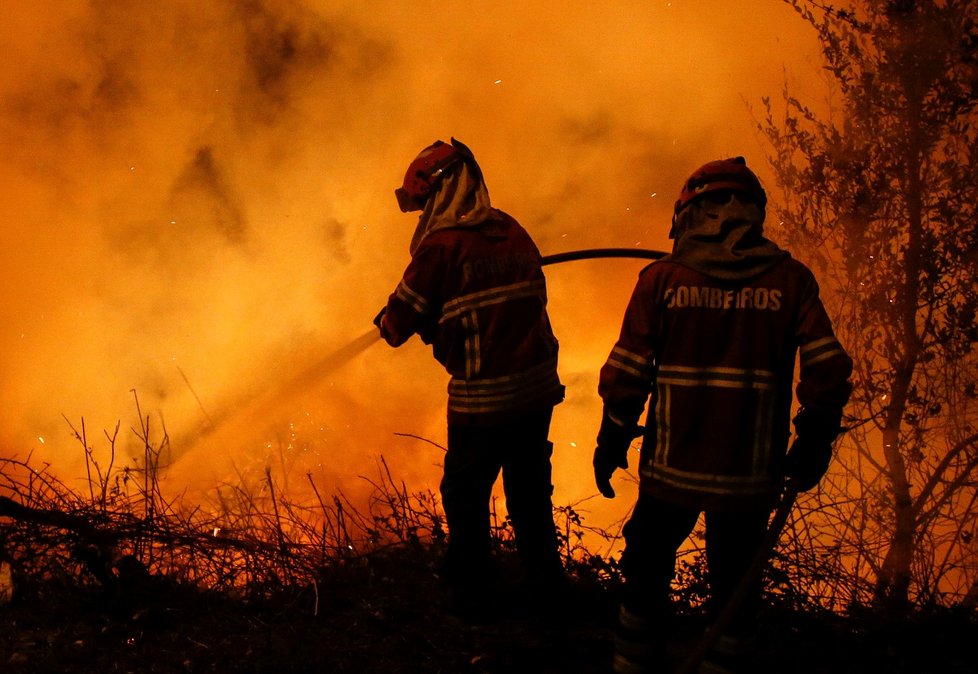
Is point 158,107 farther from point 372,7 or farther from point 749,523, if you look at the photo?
point 749,523

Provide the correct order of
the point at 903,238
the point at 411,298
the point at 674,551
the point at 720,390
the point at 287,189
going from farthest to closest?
the point at 287,189, the point at 903,238, the point at 411,298, the point at 674,551, the point at 720,390

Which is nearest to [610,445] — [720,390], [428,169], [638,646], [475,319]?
[720,390]

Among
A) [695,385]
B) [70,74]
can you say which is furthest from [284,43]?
[695,385]

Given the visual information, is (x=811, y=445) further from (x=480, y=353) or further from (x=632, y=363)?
(x=480, y=353)

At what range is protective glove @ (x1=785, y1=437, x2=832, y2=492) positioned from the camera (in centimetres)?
250

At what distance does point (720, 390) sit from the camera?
2.53 metres

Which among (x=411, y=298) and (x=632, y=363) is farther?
(x=411, y=298)

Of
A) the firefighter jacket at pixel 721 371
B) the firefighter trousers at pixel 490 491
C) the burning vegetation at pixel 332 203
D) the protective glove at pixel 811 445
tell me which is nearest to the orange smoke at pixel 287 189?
the burning vegetation at pixel 332 203

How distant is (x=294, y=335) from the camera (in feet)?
41.5

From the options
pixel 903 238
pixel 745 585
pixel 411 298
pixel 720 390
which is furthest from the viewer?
pixel 903 238

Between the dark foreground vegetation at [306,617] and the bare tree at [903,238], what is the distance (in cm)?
314

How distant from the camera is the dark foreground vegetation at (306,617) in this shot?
120 inches

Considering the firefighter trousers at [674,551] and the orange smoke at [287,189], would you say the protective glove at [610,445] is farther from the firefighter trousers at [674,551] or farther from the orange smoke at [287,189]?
the orange smoke at [287,189]

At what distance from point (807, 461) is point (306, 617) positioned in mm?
2201
